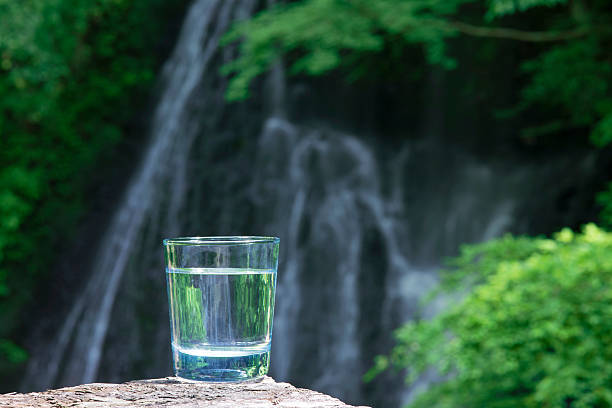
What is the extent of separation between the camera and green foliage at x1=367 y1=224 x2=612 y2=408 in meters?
3.18

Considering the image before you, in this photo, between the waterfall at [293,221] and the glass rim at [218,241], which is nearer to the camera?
the glass rim at [218,241]

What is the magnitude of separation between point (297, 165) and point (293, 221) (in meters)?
0.60

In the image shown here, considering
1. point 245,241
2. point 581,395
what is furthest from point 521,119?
point 245,241

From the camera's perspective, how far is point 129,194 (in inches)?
299

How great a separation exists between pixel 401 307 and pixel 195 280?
567cm

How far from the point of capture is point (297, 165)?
23.7 ft

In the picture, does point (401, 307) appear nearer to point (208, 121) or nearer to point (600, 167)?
point (600, 167)

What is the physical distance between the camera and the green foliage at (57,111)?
7172 mm

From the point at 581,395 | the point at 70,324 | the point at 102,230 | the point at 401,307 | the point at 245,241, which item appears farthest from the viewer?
the point at 102,230

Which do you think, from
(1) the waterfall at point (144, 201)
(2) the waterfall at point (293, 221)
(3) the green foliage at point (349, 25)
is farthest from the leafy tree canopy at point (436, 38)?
(1) the waterfall at point (144, 201)

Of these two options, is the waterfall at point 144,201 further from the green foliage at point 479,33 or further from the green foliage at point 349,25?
the green foliage at point 349,25

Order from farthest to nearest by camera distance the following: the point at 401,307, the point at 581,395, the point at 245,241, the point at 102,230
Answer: the point at 102,230 < the point at 401,307 < the point at 581,395 < the point at 245,241

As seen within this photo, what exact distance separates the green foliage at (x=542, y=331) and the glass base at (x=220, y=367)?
235cm

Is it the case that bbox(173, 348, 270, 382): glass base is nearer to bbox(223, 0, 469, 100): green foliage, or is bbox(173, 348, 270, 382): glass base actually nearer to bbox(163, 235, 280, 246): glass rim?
bbox(163, 235, 280, 246): glass rim
